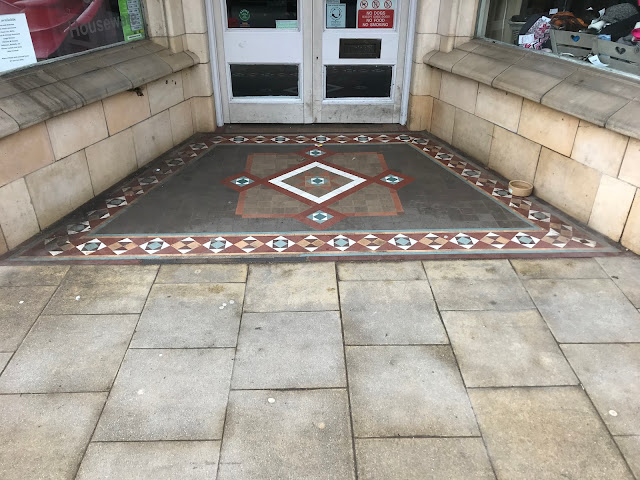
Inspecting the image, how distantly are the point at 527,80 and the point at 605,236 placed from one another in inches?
68.0

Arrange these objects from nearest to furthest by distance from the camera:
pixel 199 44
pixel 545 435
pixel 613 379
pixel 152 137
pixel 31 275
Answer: pixel 545 435 → pixel 613 379 → pixel 31 275 → pixel 152 137 → pixel 199 44

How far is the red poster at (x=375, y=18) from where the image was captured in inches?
256

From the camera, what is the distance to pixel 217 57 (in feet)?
21.7

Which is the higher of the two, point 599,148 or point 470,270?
point 599,148

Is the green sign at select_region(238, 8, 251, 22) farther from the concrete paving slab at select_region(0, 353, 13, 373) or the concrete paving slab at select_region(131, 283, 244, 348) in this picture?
the concrete paving slab at select_region(0, 353, 13, 373)

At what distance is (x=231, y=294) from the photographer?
12.1ft

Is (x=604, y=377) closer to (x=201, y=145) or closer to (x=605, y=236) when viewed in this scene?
(x=605, y=236)

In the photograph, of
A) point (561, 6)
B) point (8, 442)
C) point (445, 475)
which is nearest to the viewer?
point (445, 475)

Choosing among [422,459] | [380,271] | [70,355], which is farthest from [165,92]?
[422,459]

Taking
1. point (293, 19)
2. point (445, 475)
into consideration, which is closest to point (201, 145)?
point (293, 19)

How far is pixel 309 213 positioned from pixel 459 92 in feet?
8.76

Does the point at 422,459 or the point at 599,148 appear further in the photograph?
the point at 599,148

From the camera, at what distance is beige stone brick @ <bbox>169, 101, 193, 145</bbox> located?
247 inches

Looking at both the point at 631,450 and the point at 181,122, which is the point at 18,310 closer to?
the point at 181,122
